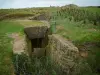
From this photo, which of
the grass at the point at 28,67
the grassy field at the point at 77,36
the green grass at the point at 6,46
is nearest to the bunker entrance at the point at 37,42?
the grassy field at the point at 77,36

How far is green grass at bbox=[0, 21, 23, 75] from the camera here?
11633mm

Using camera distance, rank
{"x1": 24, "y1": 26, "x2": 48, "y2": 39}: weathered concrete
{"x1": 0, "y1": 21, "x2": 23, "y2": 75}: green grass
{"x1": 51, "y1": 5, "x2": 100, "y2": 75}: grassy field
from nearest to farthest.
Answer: {"x1": 0, "y1": 21, "x2": 23, "y2": 75}: green grass → {"x1": 51, "y1": 5, "x2": 100, "y2": 75}: grassy field → {"x1": 24, "y1": 26, "x2": 48, "y2": 39}: weathered concrete

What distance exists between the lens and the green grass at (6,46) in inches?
458

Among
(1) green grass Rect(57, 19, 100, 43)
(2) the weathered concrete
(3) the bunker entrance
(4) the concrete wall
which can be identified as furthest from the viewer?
(3) the bunker entrance

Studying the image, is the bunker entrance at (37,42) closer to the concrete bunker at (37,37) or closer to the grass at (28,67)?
the concrete bunker at (37,37)

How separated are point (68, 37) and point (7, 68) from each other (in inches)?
207

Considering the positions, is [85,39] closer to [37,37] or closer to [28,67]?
[28,67]

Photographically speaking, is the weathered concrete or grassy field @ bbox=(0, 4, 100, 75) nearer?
grassy field @ bbox=(0, 4, 100, 75)

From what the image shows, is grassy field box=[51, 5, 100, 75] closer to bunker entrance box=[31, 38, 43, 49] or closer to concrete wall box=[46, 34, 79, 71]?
concrete wall box=[46, 34, 79, 71]

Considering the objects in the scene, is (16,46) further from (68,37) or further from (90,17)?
(90,17)

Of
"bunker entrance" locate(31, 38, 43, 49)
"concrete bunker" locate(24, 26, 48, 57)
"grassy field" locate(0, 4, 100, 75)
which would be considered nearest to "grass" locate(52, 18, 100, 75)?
"grassy field" locate(0, 4, 100, 75)

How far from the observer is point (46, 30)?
19.1 meters

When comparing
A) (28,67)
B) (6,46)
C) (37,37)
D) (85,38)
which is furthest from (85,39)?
(37,37)

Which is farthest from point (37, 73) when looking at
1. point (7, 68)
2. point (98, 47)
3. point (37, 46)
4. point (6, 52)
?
point (37, 46)
